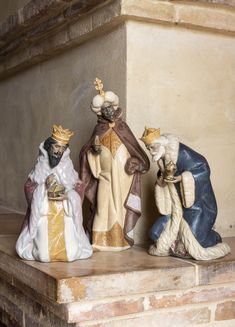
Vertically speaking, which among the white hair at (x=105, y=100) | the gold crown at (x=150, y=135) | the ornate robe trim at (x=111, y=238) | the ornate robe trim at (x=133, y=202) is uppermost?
the white hair at (x=105, y=100)

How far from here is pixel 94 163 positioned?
79.5 inches

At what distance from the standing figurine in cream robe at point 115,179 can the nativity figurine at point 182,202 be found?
12 cm

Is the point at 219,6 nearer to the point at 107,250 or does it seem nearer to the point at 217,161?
the point at 217,161

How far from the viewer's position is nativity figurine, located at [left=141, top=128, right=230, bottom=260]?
183 centimetres

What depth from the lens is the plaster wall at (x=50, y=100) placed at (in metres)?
2.30

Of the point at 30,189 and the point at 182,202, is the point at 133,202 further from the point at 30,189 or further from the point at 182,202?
the point at 30,189

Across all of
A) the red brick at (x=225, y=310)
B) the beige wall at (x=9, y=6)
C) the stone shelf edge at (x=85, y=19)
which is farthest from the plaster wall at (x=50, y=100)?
the red brick at (x=225, y=310)

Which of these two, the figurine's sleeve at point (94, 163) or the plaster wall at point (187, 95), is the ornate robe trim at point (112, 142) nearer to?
the figurine's sleeve at point (94, 163)

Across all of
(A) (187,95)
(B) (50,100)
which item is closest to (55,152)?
(A) (187,95)

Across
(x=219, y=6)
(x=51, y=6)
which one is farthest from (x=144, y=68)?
(x=51, y=6)

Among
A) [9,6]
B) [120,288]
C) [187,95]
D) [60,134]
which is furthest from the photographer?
[9,6]

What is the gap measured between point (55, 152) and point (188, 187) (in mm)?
473

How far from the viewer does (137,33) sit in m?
2.18

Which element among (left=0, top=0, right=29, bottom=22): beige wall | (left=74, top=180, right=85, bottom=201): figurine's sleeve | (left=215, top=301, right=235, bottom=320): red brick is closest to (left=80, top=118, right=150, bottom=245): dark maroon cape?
(left=74, top=180, right=85, bottom=201): figurine's sleeve
